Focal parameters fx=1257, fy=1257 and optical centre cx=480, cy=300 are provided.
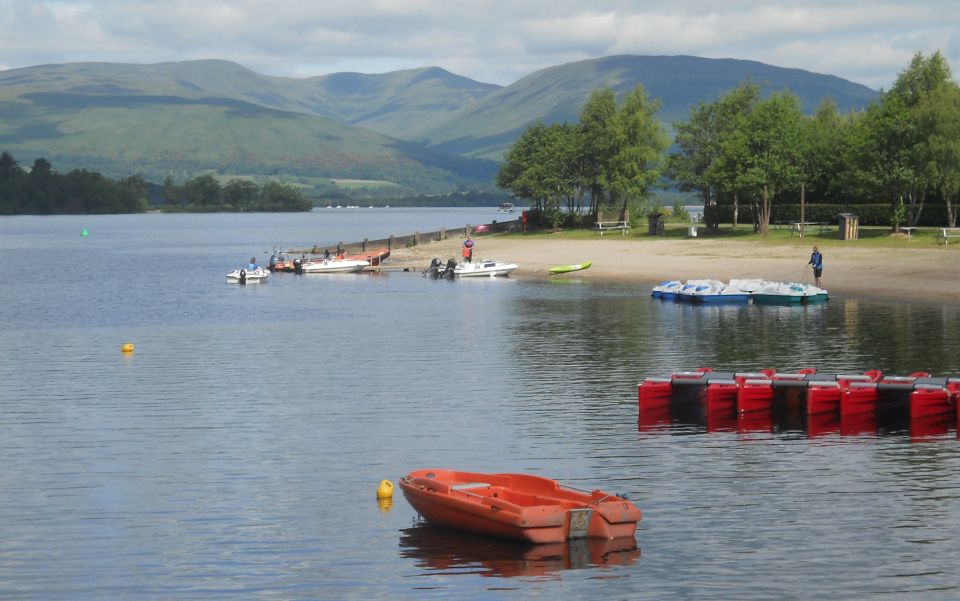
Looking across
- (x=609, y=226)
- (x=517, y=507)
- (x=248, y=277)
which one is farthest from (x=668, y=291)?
(x=517, y=507)

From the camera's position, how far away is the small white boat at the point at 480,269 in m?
109

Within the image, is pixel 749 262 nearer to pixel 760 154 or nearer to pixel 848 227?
pixel 848 227

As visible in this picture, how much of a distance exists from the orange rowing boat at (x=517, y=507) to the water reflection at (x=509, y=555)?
0.22m

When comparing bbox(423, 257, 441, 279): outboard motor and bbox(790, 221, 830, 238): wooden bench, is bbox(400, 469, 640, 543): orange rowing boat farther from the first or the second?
bbox(423, 257, 441, 279): outboard motor

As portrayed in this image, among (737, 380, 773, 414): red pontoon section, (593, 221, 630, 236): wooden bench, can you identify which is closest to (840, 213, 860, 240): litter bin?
(593, 221, 630, 236): wooden bench

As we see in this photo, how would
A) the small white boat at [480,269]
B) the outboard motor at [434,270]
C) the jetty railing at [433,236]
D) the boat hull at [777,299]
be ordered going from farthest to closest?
the jetty railing at [433,236] → the outboard motor at [434,270] → the small white boat at [480,269] → the boat hull at [777,299]

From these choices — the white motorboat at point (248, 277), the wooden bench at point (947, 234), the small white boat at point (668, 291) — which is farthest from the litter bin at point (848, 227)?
the white motorboat at point (248, 277)

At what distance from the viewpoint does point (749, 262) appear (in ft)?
316

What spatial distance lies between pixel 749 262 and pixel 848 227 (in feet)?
35.9

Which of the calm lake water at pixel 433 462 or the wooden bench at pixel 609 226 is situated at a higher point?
the wooden bench at pixel 609 226

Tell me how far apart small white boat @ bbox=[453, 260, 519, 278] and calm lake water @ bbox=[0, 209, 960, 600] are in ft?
129

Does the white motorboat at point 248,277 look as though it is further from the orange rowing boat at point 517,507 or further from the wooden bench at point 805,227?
the orange rowing boat at point 517,507

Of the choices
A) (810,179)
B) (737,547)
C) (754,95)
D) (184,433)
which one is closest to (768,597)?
(737,547)

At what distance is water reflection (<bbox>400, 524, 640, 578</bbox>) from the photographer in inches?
1006
